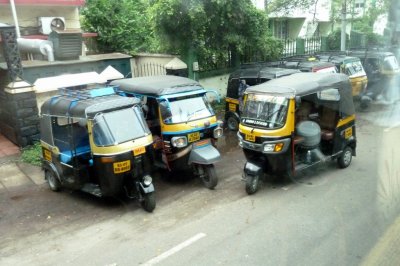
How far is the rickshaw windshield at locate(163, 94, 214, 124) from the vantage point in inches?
299

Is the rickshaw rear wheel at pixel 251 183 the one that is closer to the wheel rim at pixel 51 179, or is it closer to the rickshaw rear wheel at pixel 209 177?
the rickshaw rear wheel at pixel 209 177

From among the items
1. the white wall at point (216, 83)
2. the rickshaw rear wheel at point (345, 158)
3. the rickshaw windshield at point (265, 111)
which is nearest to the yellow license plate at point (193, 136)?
the rickshaw windshield at point (265, 111)

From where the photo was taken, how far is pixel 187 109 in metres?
7.78

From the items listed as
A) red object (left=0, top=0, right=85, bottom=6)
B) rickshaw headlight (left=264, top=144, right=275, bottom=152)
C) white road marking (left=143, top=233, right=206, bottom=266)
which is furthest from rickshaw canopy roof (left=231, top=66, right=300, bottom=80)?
red object (left=0, top=0, right=85, bottom=6)

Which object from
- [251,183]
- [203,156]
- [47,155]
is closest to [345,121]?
[251,183]

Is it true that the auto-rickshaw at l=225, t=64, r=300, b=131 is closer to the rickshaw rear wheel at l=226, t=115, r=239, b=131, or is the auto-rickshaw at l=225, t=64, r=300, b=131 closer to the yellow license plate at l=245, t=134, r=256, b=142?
the rickshaw rear wheel at l=226, t=115, r=239, b=131

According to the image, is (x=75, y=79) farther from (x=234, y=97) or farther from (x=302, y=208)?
(x=302, y=208)

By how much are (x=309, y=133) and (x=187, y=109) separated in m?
2.41

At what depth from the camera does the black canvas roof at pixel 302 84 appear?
7.02 m

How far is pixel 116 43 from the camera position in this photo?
14297 mm

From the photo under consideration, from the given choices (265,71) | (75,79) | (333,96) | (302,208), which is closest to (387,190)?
(302,208)

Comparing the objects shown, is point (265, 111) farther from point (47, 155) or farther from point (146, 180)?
point (47, 155)

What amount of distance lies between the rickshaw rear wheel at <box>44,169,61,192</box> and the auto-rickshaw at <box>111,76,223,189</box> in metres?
1.99

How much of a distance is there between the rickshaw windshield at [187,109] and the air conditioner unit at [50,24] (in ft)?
24.1
